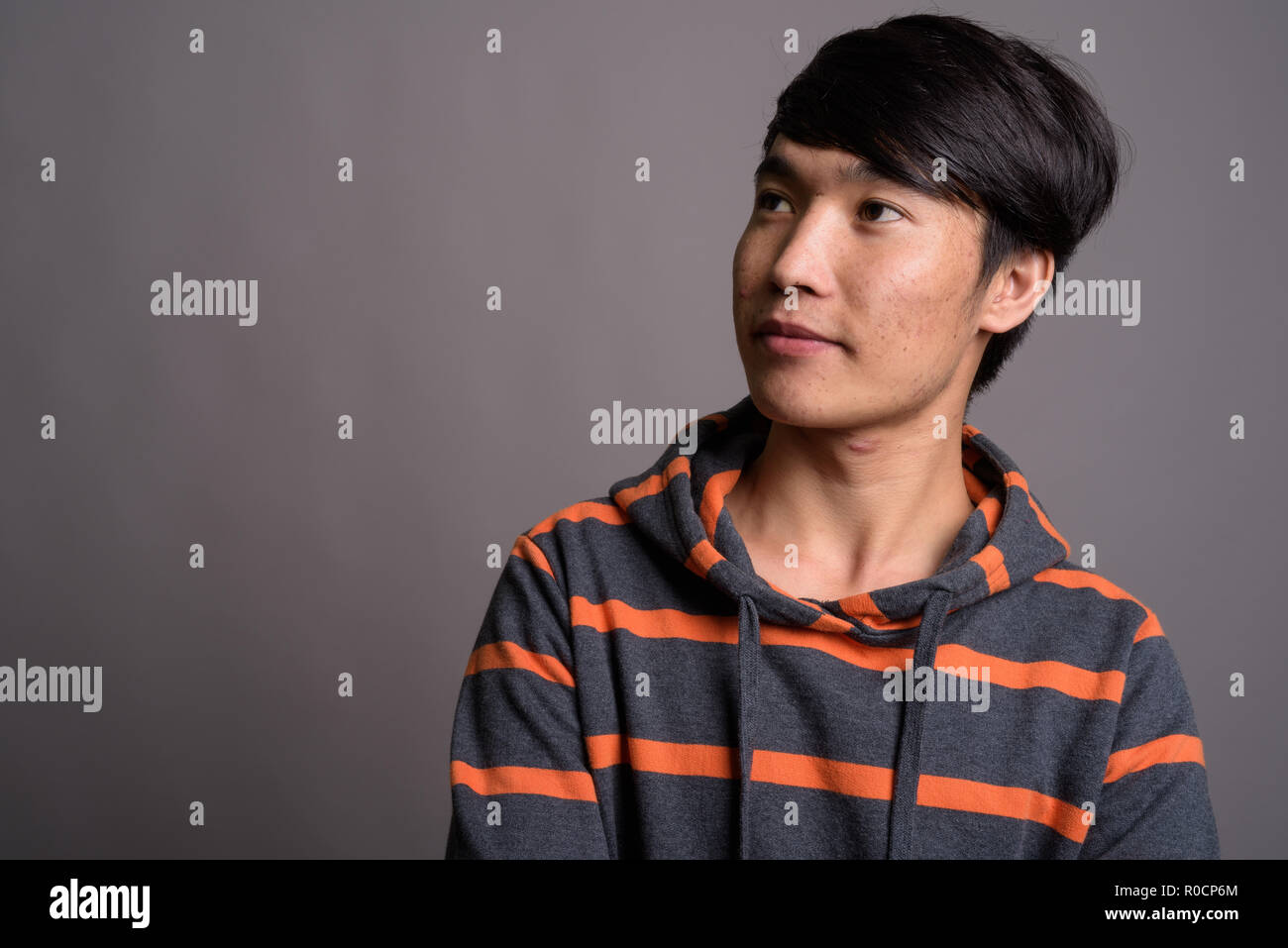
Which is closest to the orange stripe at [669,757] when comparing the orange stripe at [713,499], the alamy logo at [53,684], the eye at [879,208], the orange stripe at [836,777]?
the orange stripe at [836,777]

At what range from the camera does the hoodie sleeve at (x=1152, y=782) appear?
1273mm

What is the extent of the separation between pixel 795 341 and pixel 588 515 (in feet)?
1.14

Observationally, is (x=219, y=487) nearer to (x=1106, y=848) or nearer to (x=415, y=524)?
(x=415, y=524)

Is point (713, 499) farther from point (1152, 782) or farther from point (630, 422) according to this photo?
point (630, 422)

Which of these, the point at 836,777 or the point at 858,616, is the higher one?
the point at 858,616

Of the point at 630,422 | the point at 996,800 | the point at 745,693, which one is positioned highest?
the point at 630,422

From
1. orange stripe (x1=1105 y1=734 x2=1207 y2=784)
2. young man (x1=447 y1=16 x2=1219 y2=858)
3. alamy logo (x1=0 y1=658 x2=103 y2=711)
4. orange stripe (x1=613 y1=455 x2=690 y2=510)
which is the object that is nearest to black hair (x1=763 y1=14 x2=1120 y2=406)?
young man (x1=447 y1=16 x2=1219 y2=858)

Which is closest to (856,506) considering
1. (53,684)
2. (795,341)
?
(795,341)

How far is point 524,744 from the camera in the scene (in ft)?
4.25

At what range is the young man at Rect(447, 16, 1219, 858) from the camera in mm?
1291

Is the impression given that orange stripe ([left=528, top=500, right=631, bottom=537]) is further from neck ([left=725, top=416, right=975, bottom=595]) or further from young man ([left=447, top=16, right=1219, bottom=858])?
neck ([left=725, top=416, right=975, bottom=595])
